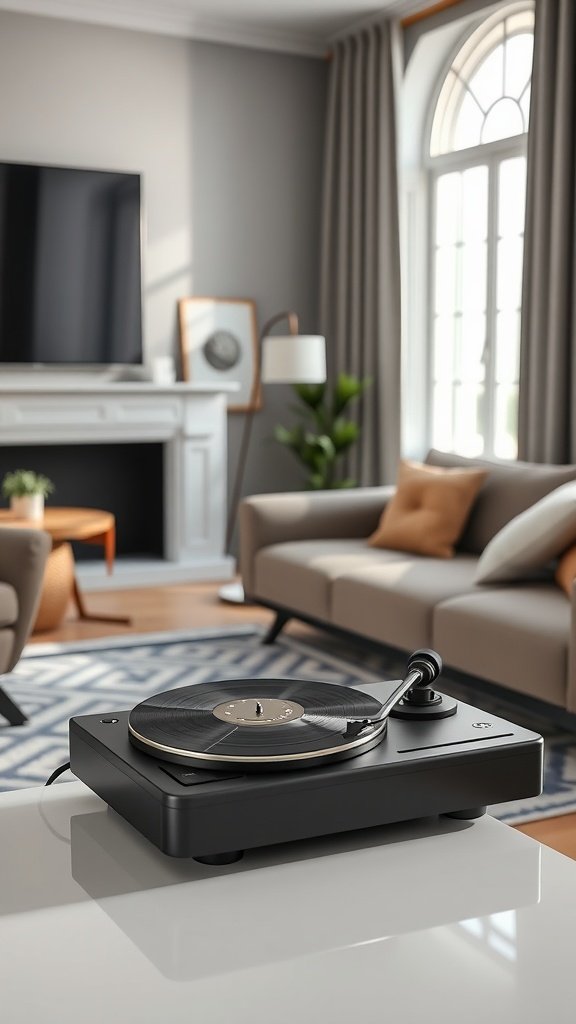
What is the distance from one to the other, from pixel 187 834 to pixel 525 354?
4.54 meters

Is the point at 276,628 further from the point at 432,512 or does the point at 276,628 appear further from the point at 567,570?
the point at 567,570

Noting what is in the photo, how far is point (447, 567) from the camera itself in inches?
166

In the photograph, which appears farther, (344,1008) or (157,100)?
(157,100)

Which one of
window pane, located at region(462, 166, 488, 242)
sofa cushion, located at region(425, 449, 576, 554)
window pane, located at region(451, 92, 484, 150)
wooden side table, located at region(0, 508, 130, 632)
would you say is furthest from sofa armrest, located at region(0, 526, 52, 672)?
window pane, located at region(451, 92, 484, 150)

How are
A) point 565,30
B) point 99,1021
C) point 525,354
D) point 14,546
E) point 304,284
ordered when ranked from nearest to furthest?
1. point 99,1021
2. point 14,546
3. point 565,30
4. point 525,354
5. point 304,284

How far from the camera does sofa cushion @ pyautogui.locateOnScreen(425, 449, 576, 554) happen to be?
4.27m

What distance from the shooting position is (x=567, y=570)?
3.70 m

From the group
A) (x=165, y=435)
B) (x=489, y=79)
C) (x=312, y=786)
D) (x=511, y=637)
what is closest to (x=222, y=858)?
(x=312, y=786)

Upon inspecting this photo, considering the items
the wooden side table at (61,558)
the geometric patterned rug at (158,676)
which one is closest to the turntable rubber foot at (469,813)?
the geometric patterned rug at (158,676)

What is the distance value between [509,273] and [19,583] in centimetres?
320

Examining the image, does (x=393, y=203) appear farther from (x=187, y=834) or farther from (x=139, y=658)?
(x=187, y=834)

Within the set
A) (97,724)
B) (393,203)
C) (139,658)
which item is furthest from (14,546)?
(393,203)

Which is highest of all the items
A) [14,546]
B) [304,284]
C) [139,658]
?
[304,284]

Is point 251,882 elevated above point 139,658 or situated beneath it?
elevated above
